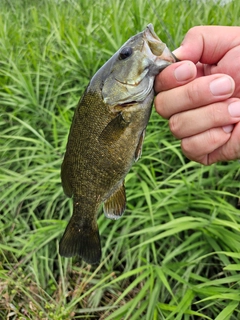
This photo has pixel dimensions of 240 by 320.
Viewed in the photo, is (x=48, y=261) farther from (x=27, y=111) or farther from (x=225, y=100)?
(x=225, y=100)

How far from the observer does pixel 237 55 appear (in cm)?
128

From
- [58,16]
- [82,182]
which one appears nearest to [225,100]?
[82,182]

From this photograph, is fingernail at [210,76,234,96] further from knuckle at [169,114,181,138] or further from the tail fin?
the tail fin

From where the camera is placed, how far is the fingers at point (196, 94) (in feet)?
3.70

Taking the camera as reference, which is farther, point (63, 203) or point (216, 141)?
point (63, 203)

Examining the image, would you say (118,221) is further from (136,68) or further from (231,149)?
(136,68)

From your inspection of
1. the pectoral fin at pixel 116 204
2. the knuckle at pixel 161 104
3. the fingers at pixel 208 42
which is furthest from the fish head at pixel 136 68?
the pectoral fin at pixel 116 204

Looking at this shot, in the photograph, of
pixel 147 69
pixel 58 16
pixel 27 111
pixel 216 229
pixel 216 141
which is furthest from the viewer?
pixel 58 16

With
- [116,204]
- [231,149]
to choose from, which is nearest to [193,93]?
[231,149]

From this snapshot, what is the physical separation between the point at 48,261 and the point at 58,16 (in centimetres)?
259

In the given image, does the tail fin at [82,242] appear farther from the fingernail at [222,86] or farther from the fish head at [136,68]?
the fingernail at [222,86]

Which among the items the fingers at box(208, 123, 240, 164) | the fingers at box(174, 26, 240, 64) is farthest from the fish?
the fingers at box(208, 123, 240, 164)

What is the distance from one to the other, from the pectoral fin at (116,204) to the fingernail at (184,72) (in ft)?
1.46

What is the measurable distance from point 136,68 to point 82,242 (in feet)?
2.43
